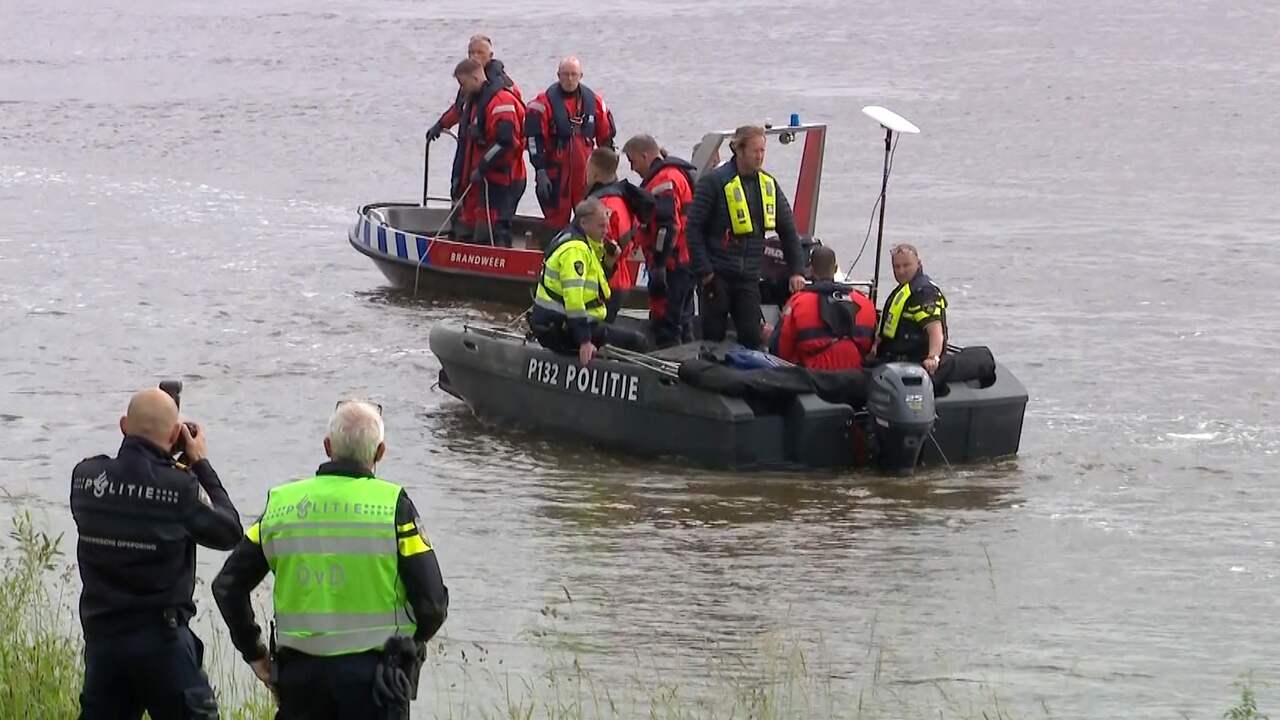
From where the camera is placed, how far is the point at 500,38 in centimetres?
3638

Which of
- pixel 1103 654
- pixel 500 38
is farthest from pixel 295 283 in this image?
pixel 500 38

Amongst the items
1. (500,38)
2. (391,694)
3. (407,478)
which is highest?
(500,38)

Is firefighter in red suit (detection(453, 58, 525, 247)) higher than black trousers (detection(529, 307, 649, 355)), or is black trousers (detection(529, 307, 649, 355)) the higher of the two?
firefighter in red suit (detection(453, 58, 525, 247))

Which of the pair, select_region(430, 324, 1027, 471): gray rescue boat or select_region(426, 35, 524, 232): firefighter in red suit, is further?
select_region(426, 35, 524, 232): firefighter in red suit

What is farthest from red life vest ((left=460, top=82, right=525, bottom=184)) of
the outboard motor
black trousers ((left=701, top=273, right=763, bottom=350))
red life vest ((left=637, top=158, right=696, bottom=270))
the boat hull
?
the outboard motor

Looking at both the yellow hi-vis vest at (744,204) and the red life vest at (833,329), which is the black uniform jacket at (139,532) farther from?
the yellow hi-vis vest at (744,204)

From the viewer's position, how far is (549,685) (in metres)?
7.14

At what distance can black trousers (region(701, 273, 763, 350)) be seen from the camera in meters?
10.8

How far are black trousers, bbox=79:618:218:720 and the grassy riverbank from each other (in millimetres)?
735

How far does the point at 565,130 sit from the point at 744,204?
4.00 metres

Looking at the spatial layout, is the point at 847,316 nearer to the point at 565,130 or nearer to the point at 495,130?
the point at 565,130

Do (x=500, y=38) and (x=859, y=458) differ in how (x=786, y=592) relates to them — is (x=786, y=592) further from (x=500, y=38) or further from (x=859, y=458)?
(x=500, y=38)

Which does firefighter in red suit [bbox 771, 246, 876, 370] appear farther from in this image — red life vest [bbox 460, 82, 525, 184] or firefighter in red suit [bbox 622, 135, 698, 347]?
red life vest [bbox 460, 82, 525, 184]

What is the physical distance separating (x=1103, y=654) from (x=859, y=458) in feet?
8.41
